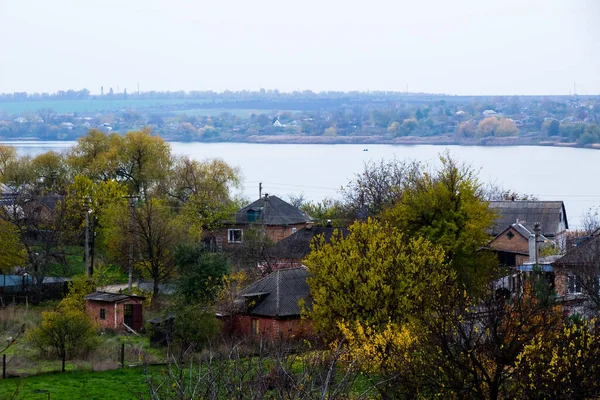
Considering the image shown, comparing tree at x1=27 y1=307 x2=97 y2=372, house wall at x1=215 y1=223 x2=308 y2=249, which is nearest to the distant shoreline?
house wall at x1=215 y1=223 x2=308 y2=249

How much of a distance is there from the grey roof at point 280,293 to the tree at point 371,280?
94.3 inches

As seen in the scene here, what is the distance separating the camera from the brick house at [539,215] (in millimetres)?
39469

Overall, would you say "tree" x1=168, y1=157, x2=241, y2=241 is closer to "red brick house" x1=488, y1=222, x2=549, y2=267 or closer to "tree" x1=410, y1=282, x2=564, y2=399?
"red brick house" x1=488, y1=222, x2=549, y2=267

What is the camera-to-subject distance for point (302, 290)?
2505cm

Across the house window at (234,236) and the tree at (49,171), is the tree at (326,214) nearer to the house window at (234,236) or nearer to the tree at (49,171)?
the house window at (234,236)

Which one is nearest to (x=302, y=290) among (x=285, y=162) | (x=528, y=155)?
(x=285, y=162)

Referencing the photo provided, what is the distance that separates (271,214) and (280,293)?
1715 cm

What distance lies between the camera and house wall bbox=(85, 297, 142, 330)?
27.0m

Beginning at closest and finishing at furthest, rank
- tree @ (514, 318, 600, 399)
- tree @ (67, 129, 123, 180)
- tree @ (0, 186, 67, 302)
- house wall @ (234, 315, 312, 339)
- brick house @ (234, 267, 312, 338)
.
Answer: tree @ (514, 318, 600, 399) < house wall @ (234, 315, 312, 339) < brick house @ (234, 267, 312, 338) < tree @ (0, 186, 67, 302) < tree @ (67, 129, 123, 180)

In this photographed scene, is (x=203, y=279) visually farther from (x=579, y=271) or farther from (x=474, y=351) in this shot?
(x=474, y=351)

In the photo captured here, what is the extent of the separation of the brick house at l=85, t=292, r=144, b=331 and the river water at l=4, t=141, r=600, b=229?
3457cm

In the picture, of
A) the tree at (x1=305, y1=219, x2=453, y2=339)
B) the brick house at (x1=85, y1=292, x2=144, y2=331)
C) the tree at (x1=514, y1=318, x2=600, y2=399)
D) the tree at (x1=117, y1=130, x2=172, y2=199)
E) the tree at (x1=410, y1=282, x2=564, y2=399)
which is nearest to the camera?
the tree at (x1=514, y1=318, x2=600, y2=399)

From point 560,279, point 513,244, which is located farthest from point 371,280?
point 513,244

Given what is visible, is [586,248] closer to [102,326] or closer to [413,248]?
[413,248]
